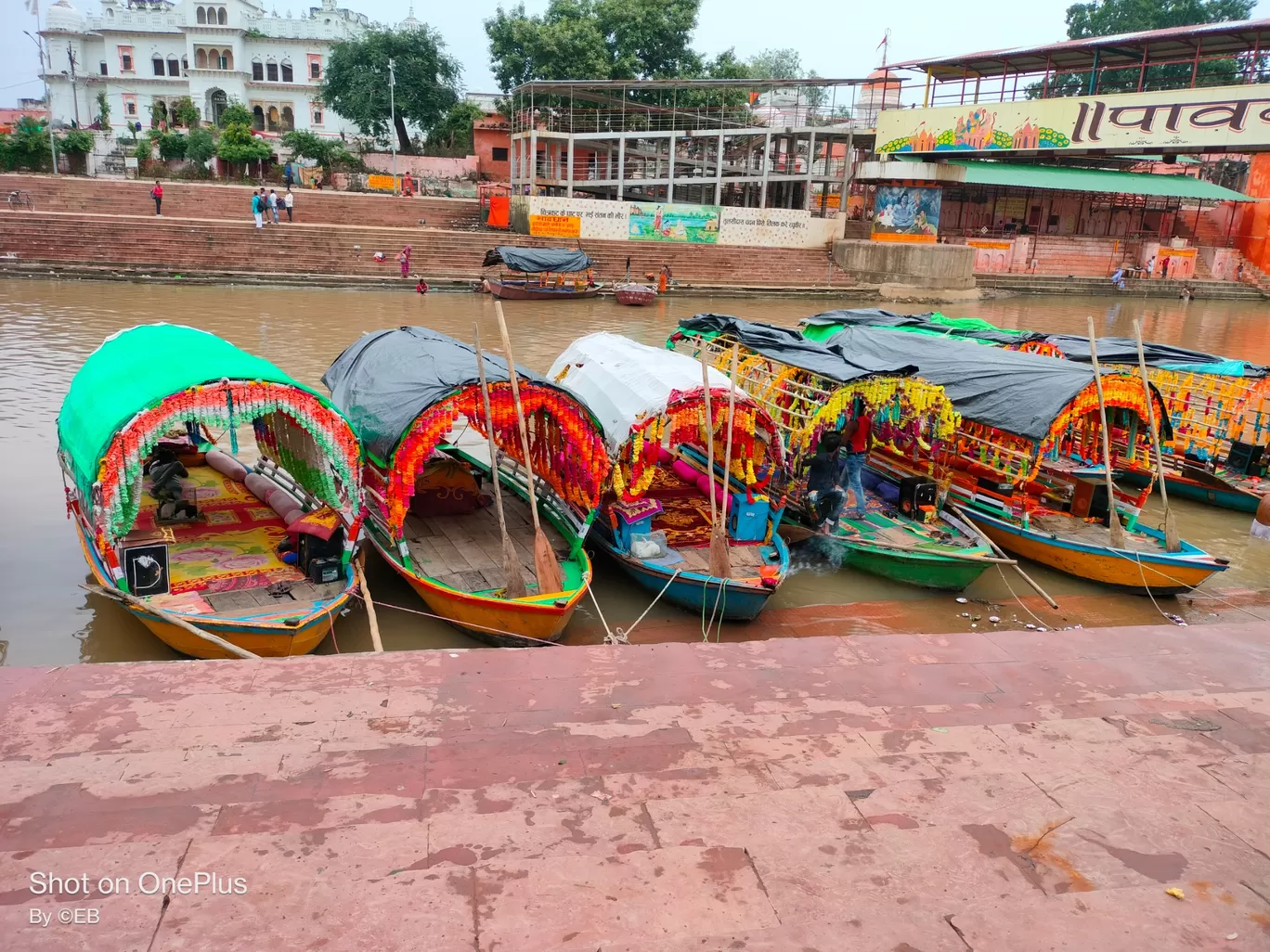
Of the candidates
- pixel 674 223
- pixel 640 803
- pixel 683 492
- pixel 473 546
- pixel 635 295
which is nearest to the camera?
pixel 640 803

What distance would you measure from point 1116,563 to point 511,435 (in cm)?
707

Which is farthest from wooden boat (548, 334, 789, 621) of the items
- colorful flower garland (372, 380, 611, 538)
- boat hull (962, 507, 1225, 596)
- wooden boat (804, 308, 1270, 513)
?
wooden boat (804, 308, 1270, 513)

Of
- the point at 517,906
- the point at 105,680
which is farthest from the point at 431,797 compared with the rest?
the point at 105,680

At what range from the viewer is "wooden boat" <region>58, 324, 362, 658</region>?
7.17 metres

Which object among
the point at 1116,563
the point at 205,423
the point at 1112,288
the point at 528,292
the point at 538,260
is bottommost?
the point at 1116,563

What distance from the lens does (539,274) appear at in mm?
28984

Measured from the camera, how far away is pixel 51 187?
32.1m

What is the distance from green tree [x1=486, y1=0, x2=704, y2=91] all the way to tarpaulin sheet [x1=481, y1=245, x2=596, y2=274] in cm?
1631

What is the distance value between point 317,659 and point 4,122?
202ft

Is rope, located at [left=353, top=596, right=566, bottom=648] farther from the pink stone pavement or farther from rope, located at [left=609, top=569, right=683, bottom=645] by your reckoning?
the pink stone pavement

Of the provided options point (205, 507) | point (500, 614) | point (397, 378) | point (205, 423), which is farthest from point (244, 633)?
point (205, 507)

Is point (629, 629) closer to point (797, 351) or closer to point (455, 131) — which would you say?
point (797, 351)

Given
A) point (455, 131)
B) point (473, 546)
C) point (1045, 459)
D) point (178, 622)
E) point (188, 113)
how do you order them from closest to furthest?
point (178, 622) → point (473, 546) → point (1045, 459) → point (188, 113) → point (455, 131)

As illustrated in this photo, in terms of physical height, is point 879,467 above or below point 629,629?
above
